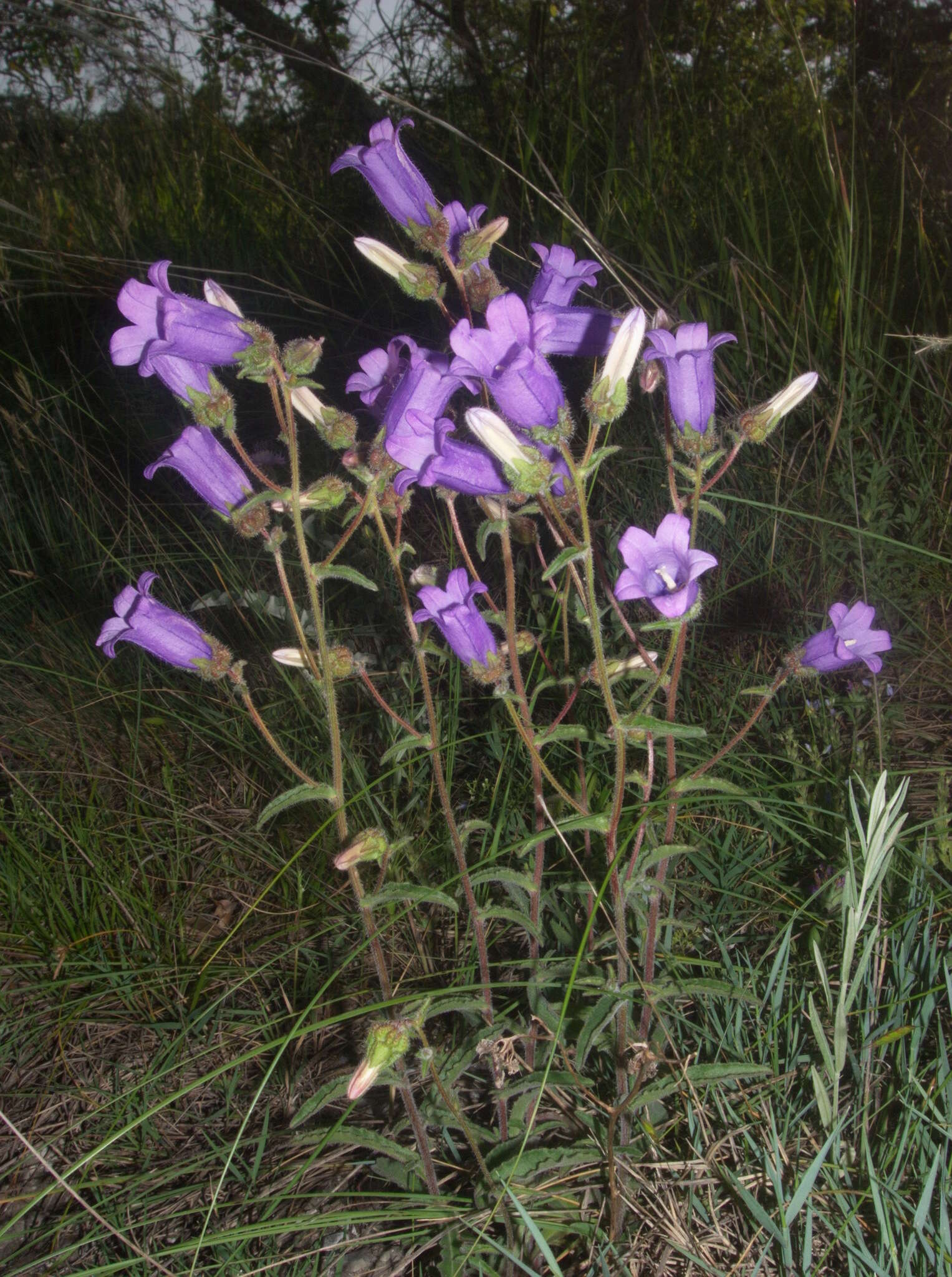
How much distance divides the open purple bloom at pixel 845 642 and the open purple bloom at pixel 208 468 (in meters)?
1.26

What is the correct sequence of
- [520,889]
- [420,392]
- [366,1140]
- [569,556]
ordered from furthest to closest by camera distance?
[520,889], [366,1140], [420,392], [569,556]

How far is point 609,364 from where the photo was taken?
61.5 inches

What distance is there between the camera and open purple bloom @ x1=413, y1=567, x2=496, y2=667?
1.79 m

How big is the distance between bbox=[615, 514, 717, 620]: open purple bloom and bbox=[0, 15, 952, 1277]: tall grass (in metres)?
0.52

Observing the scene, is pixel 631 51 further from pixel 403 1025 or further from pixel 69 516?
→ pixel 403 1025

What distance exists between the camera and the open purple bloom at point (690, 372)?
64.7 inches

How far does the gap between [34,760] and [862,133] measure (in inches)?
219

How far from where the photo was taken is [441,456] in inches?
64.7

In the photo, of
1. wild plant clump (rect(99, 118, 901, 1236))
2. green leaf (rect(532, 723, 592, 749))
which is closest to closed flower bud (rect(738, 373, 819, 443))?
wild plant clump (rect(99, 118, 901, 1236))

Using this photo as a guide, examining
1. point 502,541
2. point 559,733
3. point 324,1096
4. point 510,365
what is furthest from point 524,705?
A: point 324,1096

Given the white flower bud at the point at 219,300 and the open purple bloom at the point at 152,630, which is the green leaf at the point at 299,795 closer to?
the open purple bloom at the point at 152,630

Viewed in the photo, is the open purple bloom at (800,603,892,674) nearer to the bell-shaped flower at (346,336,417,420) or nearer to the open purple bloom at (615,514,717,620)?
the open purple bloom at (615,514,717,620)

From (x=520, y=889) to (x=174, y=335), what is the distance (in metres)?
1.42

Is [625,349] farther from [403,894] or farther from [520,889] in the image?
[520,889]
